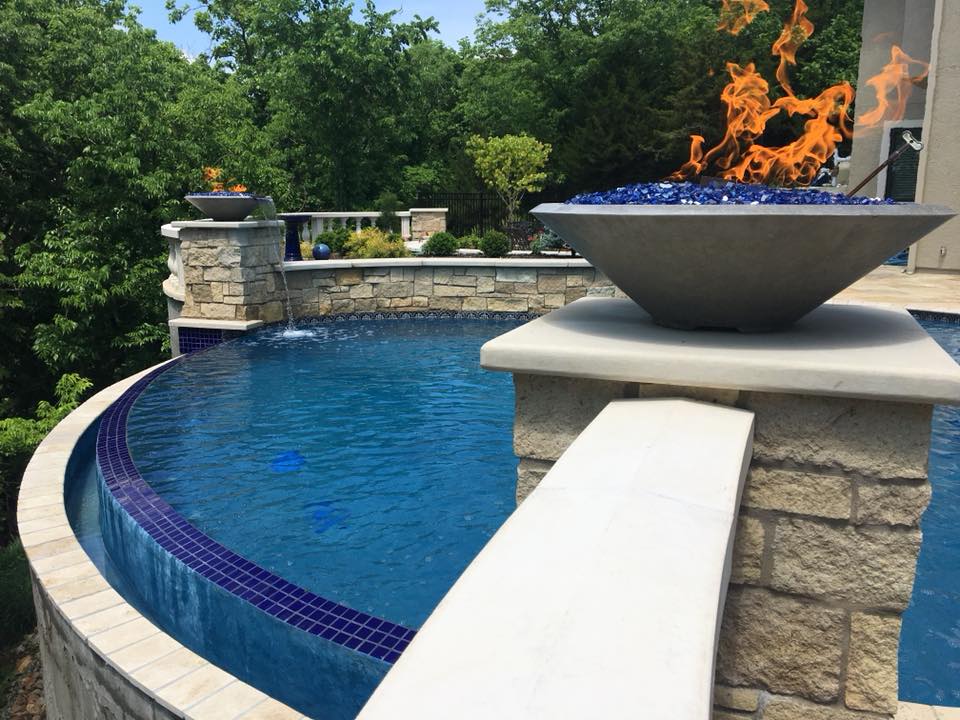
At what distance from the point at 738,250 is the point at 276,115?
2564cm

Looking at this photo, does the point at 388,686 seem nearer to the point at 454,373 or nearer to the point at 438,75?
the point at 454,373

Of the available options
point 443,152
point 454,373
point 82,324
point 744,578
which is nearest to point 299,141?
point 443,152

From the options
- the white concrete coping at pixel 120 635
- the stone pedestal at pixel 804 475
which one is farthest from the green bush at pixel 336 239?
the stone pedestal at pixel 804 475

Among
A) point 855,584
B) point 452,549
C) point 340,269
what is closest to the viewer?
point 855,584

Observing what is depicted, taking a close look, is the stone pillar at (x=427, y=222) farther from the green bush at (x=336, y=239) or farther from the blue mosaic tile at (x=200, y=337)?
the blue mosaic tile at (x=200, y=337)

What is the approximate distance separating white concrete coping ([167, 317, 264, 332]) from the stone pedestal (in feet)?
31.2

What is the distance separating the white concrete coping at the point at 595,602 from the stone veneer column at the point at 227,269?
10072mm

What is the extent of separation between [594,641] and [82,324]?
1802cm

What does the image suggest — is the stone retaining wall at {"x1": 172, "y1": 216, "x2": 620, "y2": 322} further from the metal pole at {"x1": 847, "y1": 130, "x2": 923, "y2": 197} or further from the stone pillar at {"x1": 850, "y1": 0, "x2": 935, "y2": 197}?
the stone pillar at {"x1": 850, "y1": 0, "x2": 935, "y2": 197}

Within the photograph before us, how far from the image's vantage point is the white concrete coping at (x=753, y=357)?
73.0 inches

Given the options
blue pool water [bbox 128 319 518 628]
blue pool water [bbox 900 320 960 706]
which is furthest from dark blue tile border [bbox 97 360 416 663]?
blue pool water [bbox 900 320 960 706]

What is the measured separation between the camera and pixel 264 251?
452 inches

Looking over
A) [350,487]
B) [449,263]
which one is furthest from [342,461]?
[449,263]

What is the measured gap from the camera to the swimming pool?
369 cm
